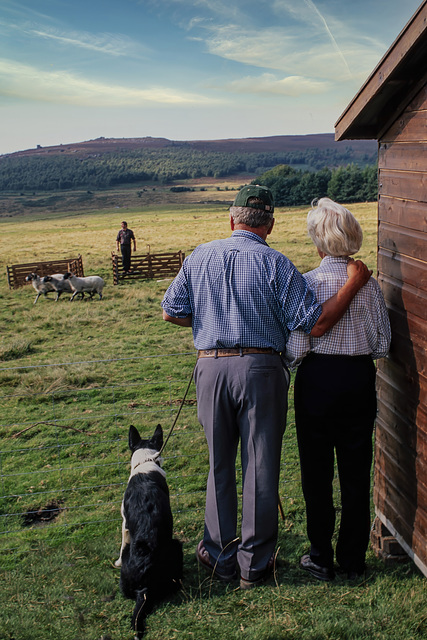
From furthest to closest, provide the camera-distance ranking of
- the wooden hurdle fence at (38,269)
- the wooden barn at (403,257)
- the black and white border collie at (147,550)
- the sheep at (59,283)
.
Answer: the wooden hurdle fence at (38,269) → the sheep at (59,283) → the black and white border collie at (147,550) → the wooden barn at (403,257)

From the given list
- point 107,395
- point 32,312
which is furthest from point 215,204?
point 107,395

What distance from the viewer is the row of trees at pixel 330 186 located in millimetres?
72812

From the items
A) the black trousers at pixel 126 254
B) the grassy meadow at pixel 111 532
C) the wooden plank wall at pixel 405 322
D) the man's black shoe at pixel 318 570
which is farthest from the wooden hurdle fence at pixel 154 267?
the man's black shoe at pixel 318 570

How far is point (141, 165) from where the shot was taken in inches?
6398

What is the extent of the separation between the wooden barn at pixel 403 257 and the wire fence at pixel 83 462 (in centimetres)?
144

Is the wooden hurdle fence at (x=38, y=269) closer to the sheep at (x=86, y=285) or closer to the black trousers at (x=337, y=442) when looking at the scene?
the sheep at (x=86, y=285)

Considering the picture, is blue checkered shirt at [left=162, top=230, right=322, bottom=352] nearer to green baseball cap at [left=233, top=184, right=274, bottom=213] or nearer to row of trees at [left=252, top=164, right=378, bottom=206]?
green baseball cap at [left=233, top=184, right=274, bottom=213]

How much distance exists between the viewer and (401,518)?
11.8ft

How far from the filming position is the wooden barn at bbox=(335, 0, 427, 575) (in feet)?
10.1

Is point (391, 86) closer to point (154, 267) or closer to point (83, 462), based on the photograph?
point (83, 462)

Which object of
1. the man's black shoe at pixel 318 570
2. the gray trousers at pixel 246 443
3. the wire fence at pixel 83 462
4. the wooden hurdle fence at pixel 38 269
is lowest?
the wire fence at pixel 83 462

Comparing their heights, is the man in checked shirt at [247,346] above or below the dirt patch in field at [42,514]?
above

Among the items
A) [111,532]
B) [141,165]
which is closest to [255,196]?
[111,532]

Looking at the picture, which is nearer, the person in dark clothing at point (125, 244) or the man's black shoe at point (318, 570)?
the man's black shoe at point (318, 570)
